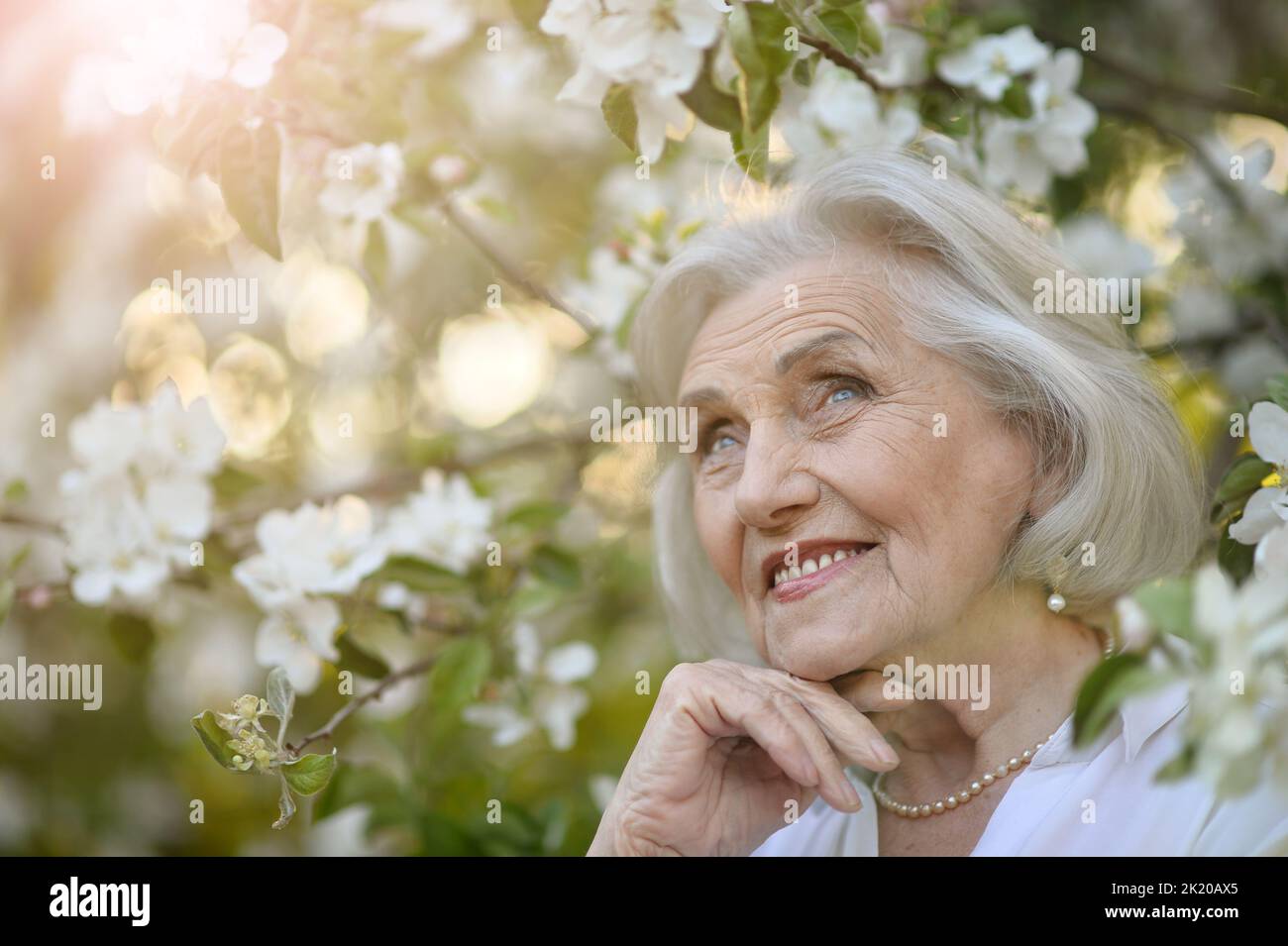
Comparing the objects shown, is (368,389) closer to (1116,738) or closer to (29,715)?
(29,715)

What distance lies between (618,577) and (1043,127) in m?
1.23

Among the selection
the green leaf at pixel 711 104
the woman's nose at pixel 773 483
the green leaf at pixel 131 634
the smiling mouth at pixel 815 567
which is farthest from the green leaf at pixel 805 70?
the green leaf at pixel 131 634

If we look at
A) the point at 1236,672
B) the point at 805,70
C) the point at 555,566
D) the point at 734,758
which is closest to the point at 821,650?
the point at 734,758

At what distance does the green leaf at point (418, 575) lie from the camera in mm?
1736

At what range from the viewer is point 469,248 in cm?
281

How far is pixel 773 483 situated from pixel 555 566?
2.02ft

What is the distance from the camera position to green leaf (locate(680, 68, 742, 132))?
4.84 feet

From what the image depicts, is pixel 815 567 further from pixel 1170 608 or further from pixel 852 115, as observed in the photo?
pixel 852 115

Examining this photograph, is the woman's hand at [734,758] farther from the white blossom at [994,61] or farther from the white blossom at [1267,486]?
the white blossom at [994,61]

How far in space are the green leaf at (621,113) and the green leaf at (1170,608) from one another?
Result: 88 centimetres

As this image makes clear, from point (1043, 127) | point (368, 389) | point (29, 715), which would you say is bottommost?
point (29, 715)

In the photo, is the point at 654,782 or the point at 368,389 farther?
the point at 368,389

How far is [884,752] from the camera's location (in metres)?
1.23
